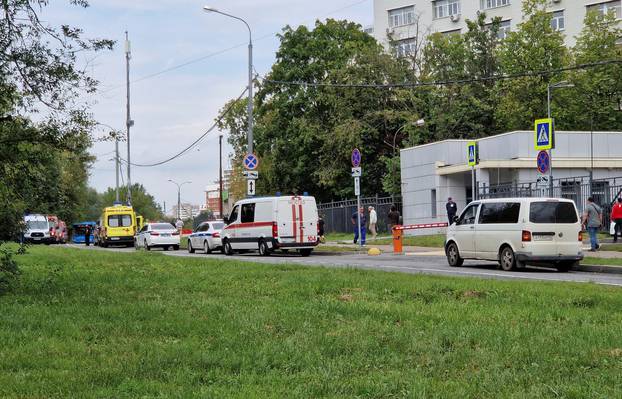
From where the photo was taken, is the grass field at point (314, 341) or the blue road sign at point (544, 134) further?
the blue road sign at point (544, 134)

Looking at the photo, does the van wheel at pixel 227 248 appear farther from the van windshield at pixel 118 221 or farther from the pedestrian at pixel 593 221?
the van windshield at pixel 118 221

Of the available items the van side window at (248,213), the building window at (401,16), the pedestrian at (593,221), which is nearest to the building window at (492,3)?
the building window at (401,16)

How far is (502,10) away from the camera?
74.4m

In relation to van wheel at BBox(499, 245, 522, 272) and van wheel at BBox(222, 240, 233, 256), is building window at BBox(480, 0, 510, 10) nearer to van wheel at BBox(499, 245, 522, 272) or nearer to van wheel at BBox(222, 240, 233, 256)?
van wheel at BBox(222, 240, 233, 256)

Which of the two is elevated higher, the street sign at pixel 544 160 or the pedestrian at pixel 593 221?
the street sign at pixel 544 160

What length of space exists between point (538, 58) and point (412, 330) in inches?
1965

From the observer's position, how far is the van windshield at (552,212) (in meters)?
19.5

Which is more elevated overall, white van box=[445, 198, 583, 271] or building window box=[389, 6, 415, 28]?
building window box=[389, 6, 415, 28]

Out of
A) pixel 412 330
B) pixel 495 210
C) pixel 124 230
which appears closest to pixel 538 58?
pixel 124 230

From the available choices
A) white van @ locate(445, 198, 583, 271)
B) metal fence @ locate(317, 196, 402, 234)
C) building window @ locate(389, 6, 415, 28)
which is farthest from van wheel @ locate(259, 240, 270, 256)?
building window @ locate(389, 6, 415, 28)

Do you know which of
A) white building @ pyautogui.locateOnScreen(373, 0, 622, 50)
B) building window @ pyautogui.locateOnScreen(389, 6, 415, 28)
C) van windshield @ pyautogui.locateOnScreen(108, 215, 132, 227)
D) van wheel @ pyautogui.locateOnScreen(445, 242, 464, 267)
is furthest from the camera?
building window @ pyautogui.locateOnScreen(389, 6, 415, 28)

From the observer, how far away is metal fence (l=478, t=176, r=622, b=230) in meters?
32.8

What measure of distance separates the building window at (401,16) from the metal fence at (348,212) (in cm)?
3331

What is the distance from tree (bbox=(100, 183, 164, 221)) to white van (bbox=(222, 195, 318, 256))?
101 m
